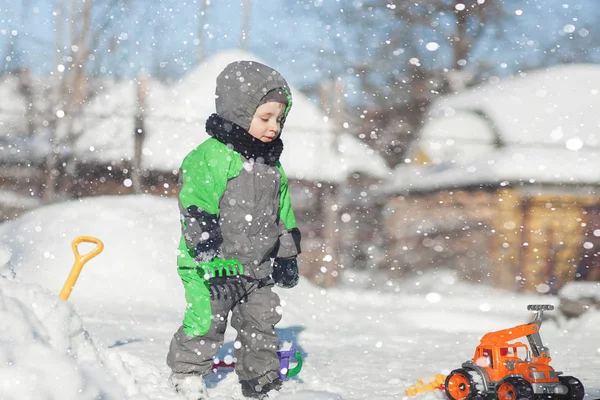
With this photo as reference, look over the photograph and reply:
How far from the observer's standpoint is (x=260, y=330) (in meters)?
3.52

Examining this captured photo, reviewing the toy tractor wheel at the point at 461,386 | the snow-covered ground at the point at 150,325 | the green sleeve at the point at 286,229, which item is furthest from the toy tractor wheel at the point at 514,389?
the green sleeve at the point at 286,229

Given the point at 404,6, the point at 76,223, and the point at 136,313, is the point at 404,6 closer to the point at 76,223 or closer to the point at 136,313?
the point at 76,223

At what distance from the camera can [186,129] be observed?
11.3 metres

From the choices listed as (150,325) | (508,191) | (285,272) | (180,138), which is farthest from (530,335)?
(180,138)

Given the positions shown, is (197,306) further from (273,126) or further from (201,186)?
(273,126)

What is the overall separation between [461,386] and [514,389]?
0.29 m

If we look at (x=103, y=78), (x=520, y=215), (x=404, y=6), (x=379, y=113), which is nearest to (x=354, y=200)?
(x=520, y=215)

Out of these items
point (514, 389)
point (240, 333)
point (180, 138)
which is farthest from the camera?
point (180, 138)

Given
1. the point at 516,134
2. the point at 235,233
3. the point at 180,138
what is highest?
the point at 516,134

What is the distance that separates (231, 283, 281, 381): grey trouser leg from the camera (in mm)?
3512

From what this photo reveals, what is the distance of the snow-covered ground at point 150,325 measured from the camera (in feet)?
7.17

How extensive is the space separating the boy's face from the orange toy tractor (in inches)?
53.8

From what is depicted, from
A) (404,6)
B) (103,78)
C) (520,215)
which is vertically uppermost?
(404,6)

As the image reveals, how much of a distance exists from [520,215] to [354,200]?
260 centimetres
